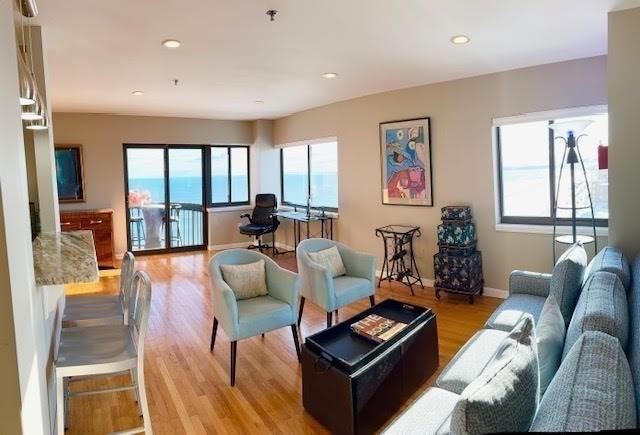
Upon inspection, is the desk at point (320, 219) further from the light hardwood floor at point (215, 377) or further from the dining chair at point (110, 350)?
the dining chair at point (110, 350)

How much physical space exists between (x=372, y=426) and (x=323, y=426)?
302 mm

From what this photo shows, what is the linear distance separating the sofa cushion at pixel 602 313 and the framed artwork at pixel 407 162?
10.5 ft

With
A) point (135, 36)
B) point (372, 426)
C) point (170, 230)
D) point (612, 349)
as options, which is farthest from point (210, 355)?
point (170, 230)

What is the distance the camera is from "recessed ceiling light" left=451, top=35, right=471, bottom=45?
3.37 m

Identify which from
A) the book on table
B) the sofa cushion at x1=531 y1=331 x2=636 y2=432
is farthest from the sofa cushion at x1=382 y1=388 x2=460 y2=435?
the book on table

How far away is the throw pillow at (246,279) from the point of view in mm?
3426

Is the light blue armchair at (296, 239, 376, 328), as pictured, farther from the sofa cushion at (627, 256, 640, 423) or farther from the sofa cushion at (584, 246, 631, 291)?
the sofa cushion at (627, 256, 640, 423)

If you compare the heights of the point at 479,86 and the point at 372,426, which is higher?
the point at 479,86

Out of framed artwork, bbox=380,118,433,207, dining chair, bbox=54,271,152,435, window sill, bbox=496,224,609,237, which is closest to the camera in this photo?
dining chair, bbox=54,271,152,435

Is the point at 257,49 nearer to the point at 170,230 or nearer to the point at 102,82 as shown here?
the point at 102,82

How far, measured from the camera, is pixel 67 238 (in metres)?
2.67

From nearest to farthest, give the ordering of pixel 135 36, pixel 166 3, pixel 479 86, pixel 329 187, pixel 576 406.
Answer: pixel 576 406 → pixel 166 3 → pixel 135 36 → pixel 479 86 → pixel 329 187

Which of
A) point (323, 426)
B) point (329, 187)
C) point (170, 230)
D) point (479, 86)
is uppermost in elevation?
point (479, 86)

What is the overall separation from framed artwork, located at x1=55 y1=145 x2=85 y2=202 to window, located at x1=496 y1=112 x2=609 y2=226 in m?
6.31
